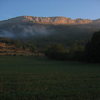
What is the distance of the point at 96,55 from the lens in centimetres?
6581


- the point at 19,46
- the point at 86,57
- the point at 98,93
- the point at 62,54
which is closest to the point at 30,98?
the point at 98,93

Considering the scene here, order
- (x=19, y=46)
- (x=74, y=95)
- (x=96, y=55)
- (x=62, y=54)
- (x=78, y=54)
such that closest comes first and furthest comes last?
(x=74, y=95) < (x=96, y=55) < (x=78, y=54) < (x=62, y=54) < (x=19, y=46)

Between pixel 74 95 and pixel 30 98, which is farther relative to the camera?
pixel 74 95

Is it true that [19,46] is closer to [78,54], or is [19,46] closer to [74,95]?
[78,54]

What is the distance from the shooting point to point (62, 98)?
1195 cm

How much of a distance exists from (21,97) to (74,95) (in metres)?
3.30

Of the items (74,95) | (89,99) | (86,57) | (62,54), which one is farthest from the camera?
(62,54)

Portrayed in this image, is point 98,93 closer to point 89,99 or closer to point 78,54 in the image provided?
point 89,99

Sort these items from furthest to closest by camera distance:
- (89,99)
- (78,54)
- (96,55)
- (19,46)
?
1. (19,46)
2. (78,54)
3. (96,55)
4. (89,99)

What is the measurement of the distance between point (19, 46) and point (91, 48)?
10470cm

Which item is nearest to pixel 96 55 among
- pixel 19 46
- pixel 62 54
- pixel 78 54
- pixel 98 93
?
pixel 78 54

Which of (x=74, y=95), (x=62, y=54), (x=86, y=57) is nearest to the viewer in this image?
(x=74, y=95)

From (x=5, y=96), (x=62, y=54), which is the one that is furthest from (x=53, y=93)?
(x=62, y=54)

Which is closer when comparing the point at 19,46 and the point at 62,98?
A: the point at 62,98
